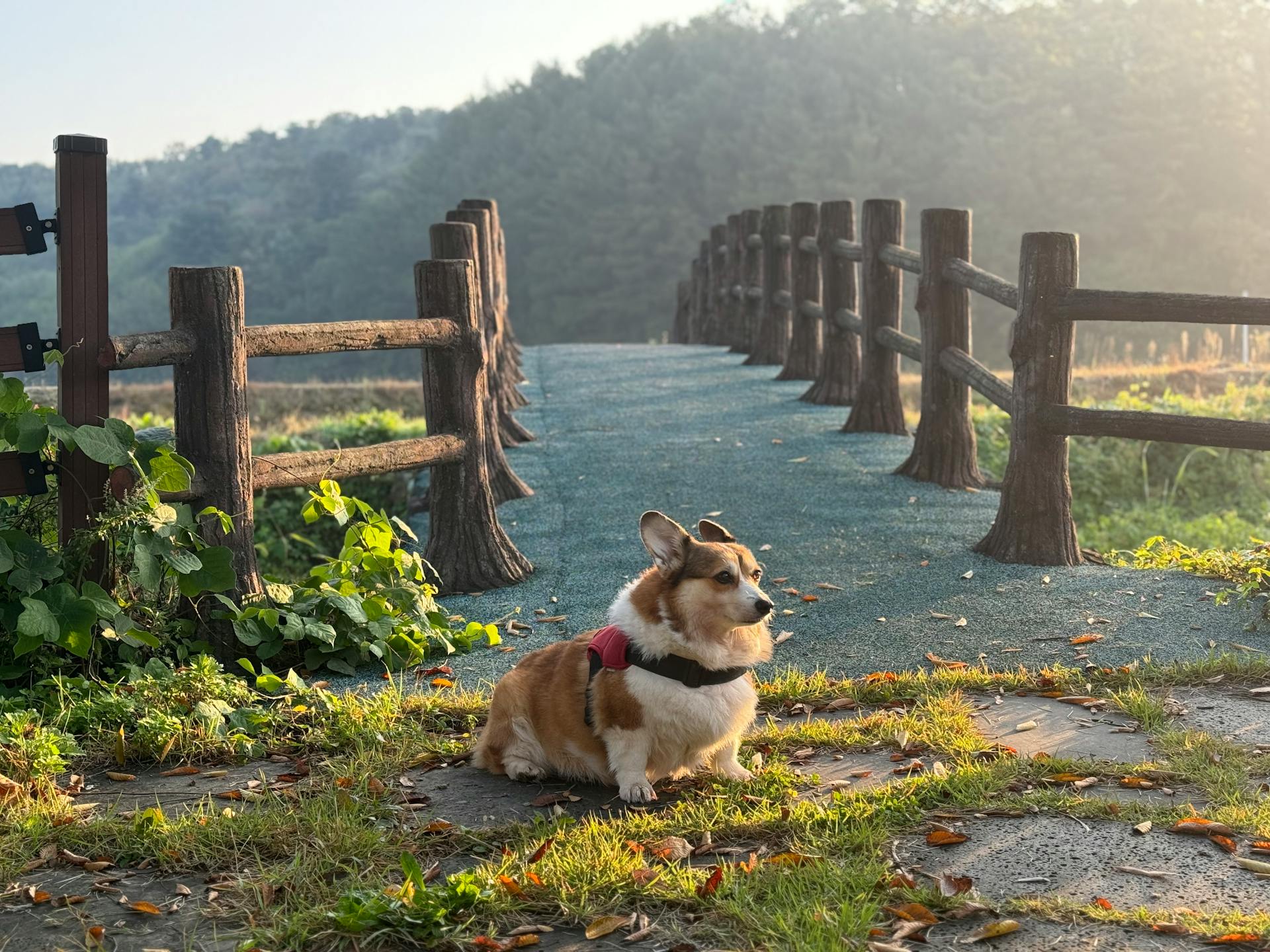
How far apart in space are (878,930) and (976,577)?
349 cm

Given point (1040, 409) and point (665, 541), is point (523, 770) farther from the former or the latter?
point (1040, 409)

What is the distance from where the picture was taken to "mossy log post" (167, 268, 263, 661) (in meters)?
5.19

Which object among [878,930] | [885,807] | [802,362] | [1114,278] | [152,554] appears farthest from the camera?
[1114,278]

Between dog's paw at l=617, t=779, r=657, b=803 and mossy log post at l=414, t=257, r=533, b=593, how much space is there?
8.87 feet

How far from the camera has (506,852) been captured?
3.39 m

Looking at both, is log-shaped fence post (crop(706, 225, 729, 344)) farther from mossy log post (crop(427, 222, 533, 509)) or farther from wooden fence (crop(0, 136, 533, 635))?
wooden fence (crop(0, 136, 533, 635))

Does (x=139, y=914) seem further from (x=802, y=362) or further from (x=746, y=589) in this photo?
(x=802, y=362)

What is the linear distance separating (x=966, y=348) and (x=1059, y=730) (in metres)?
3.96

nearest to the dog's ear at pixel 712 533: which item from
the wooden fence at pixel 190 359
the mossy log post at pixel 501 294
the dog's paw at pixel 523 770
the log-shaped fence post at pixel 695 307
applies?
the dog's paw at pixel 523 770

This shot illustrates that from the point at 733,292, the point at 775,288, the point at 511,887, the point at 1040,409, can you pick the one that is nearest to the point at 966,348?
the point at 1040,409

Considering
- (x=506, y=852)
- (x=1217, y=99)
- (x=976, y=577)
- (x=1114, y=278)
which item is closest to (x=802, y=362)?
(x=976, y=577)

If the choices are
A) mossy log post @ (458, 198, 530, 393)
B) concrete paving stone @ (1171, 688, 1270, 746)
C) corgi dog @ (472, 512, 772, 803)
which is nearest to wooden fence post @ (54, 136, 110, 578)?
corgi dog @ (472, 512, 772, 803)

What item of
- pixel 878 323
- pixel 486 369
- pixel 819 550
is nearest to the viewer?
pixel 819 550

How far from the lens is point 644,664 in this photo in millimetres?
3787
